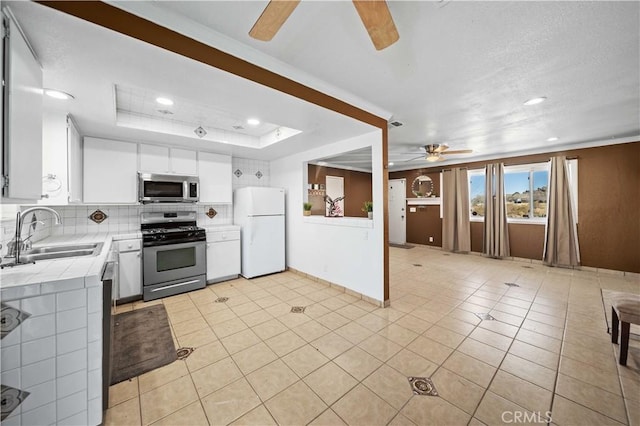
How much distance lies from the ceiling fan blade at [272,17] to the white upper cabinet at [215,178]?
3.06m

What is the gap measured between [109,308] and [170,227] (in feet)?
8.26

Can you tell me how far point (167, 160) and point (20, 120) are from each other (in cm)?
250

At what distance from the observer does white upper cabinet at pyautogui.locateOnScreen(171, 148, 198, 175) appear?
3.64 meters

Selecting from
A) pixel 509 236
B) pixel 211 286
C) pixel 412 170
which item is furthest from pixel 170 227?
pixel 509 236

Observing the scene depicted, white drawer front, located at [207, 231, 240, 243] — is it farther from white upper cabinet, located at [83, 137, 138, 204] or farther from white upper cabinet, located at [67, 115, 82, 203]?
white upper cabinet, located at [67, 115, 82, 203]

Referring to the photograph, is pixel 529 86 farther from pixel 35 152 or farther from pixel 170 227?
pixel 170 227

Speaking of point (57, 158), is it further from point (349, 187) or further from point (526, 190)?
point (526, 190)

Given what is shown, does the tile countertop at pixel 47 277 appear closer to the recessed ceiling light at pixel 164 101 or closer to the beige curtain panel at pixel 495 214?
the recessed ceiling light at pixel 164 101

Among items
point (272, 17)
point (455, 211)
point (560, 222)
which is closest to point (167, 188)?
point (272, 17)

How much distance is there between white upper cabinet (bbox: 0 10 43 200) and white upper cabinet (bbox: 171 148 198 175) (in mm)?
2220

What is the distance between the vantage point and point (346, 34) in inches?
62.2

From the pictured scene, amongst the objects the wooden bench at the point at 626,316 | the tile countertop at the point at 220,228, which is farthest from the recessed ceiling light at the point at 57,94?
the wooden bench at the point at 626,316

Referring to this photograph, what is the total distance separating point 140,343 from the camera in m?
2.24

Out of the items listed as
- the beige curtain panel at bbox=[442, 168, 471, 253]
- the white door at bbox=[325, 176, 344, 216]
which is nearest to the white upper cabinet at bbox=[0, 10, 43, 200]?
the white door at bbox=[325, 176, 344, 216]
